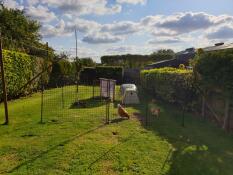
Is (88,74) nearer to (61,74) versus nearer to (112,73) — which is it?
(112,73)

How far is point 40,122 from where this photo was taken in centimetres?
998

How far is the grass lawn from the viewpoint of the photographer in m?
5.80

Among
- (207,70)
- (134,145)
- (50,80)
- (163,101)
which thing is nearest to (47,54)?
(50,80)

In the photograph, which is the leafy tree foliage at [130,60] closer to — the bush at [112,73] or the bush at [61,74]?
the bush at [112,73]

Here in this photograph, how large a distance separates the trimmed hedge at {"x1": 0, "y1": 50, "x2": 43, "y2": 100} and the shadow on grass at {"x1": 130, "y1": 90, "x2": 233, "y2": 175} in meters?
8.71

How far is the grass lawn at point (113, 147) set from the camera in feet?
19.0

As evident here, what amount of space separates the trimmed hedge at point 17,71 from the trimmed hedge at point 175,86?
8.63 meters

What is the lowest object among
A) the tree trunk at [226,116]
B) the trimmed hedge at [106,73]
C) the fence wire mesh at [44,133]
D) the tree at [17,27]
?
the fence wire mesh at [44,133]

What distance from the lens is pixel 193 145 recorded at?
7.50 meters

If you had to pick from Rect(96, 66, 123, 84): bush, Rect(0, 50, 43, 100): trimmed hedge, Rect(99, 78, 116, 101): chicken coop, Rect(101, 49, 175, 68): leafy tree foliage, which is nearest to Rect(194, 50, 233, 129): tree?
Rect(99, 78, 116, 101): chicken coop

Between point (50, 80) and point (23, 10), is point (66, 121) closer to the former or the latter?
point (50, 80)

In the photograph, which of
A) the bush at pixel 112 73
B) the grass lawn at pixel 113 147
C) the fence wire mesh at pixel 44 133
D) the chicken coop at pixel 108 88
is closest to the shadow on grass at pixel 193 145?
the grass lawn at pixel 113 147

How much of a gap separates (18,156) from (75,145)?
143 centimetres

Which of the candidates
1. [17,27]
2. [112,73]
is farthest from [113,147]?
[17,27]
